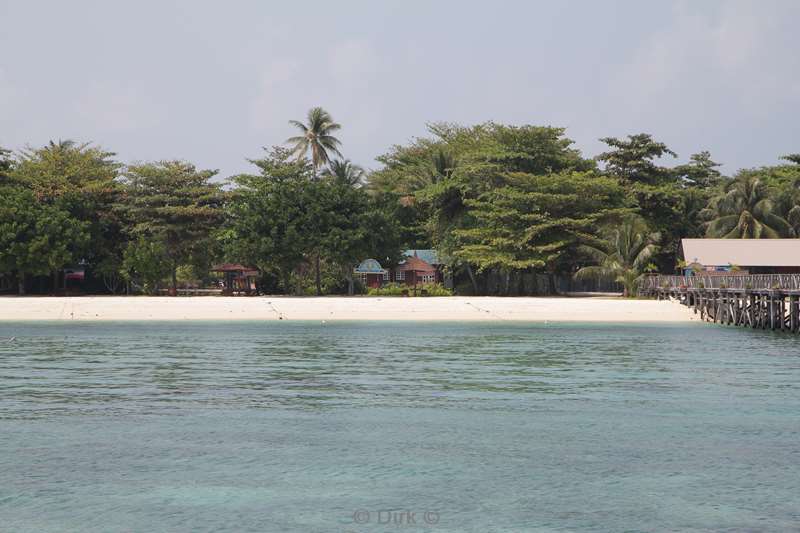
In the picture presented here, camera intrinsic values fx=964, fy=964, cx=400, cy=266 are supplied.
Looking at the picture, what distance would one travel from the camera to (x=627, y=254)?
70.3 metres

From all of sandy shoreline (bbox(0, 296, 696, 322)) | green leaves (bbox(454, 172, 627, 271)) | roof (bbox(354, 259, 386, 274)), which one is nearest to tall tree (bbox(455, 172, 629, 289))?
green leaves (bbox(454, 172, 627, 271))

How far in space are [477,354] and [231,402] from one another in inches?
551

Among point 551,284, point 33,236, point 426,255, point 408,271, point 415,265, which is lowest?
point 551,284

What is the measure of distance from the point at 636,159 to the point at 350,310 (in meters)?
35.2

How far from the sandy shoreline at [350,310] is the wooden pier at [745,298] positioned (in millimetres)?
1227

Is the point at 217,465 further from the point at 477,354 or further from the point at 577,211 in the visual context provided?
the point at 577,211

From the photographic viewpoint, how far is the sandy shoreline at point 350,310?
57500mm

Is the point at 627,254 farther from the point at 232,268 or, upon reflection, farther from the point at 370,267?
the point at 232,268

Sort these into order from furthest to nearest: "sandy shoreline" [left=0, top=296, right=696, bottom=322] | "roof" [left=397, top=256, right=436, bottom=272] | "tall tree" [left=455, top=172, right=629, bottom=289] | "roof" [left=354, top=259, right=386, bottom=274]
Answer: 1. "roof" [left=397, top=256, right=436, bottom=272]
2. "roof" [left=354, top=259, right=386, bottom=274]
3. "tall tree" [left=455, top=172, right=629, bottom=289]
4. "sandy shoreline" [left=0, top=296, right=696, bottom=322]

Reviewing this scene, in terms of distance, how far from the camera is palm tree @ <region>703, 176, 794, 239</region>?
252ft

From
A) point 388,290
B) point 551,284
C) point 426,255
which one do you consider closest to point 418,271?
point 426,255

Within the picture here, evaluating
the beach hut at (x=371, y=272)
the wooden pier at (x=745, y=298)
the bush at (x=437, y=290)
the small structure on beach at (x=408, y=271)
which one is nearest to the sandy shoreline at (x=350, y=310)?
the wooden pier at (x=745, y=298)

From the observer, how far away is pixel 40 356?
3319cm

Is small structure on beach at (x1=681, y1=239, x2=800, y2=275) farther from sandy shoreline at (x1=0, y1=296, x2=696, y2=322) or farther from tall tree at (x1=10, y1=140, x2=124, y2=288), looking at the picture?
tall tree at (x1=10, y1=140, x2=124, y2=288)
